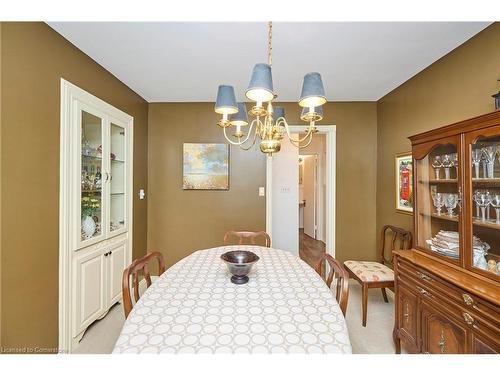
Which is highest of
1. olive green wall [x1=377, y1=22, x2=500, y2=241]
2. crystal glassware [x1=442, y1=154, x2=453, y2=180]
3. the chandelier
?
olive green wall [x1=377, y1=22, x2=500, y2=241]

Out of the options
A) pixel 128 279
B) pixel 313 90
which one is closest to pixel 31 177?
pixel 128 279

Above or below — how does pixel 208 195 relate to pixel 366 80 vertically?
below

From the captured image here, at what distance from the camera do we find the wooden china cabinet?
3.98 feet

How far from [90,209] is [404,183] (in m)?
3.19

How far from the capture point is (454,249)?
1.52 meters

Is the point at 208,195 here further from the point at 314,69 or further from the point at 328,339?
the point at 328,339

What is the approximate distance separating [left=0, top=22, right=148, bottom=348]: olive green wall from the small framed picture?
126 inches

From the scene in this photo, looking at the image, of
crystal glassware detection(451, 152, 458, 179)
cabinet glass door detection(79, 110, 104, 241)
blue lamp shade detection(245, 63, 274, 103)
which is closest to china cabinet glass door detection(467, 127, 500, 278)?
crystal glassware detection(451, 152, 458, 179)

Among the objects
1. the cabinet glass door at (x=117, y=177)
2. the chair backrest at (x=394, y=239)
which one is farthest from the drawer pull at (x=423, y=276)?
the cabinet glass door at (x=117, y=177)

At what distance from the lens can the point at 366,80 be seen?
8.12ft

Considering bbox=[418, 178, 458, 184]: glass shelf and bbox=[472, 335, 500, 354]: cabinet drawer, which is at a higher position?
bbox=[418, 178, 458, 184]: glass shelf

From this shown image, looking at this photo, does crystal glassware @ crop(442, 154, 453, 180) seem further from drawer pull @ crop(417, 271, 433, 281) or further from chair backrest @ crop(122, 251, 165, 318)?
chair backrest @ crop(122, 251, 165, 318)

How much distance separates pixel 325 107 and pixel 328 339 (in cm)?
287

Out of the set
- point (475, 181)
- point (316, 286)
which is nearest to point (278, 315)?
point (316, 286)
